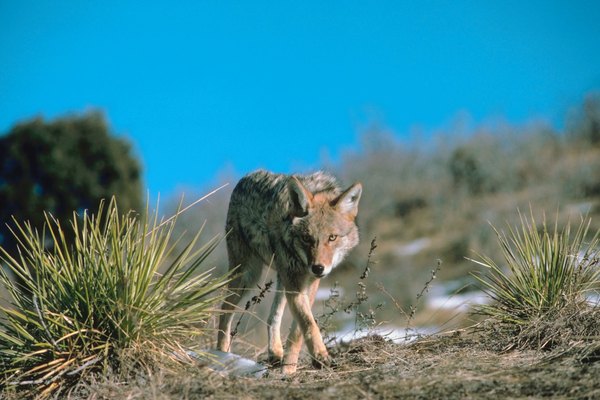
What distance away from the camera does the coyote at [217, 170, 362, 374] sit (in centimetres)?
686

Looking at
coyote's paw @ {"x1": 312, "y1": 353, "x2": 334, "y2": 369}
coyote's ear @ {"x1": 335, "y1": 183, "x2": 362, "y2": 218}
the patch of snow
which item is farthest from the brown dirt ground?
the patch of snow

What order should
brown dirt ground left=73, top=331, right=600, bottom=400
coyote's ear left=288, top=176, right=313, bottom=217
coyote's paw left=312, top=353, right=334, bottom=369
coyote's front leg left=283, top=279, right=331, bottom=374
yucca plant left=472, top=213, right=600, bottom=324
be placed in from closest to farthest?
brown dirt ground left=73, top=331, right=600, bottom=400 < coyote's paw left=312, top=353, right=334, bottom=369 < coyote's front leg left=283, top=279, right=331, bottom=374 < yucca plant left=472, top=213, right=600, bottom=324 < coyote's ear left=288, top=176, right=313, bottom=217

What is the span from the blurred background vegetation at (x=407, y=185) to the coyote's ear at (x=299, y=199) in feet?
57.8

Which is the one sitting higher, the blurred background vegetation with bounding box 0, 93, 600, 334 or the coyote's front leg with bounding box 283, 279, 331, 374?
the blurred background vegetation with bounding box 0, 93, 600, 334

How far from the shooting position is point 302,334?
22.5 ft

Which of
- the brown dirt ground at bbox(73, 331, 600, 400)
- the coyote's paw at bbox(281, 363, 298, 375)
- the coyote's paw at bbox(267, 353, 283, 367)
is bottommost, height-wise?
the brown dirt ground at bbox(73, 331, 600, 400)

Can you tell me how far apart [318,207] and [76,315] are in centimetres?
257

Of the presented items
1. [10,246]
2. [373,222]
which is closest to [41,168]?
[10,246]

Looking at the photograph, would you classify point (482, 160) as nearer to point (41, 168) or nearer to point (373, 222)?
point (373, 222)

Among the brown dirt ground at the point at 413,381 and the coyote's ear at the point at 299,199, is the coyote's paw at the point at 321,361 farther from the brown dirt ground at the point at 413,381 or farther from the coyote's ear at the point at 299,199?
the coyote's ear at the point at 299,199

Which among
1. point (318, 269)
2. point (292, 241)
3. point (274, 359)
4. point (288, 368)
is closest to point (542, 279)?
point (318, 269)

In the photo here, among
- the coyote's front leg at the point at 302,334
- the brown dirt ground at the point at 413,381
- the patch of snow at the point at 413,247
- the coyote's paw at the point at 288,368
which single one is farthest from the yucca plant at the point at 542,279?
the patch of snow at the point at 413,247

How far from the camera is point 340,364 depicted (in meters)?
6.30

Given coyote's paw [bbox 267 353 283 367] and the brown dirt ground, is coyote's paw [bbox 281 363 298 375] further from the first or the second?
coyote's paw [bbox 267 353 283 367]
